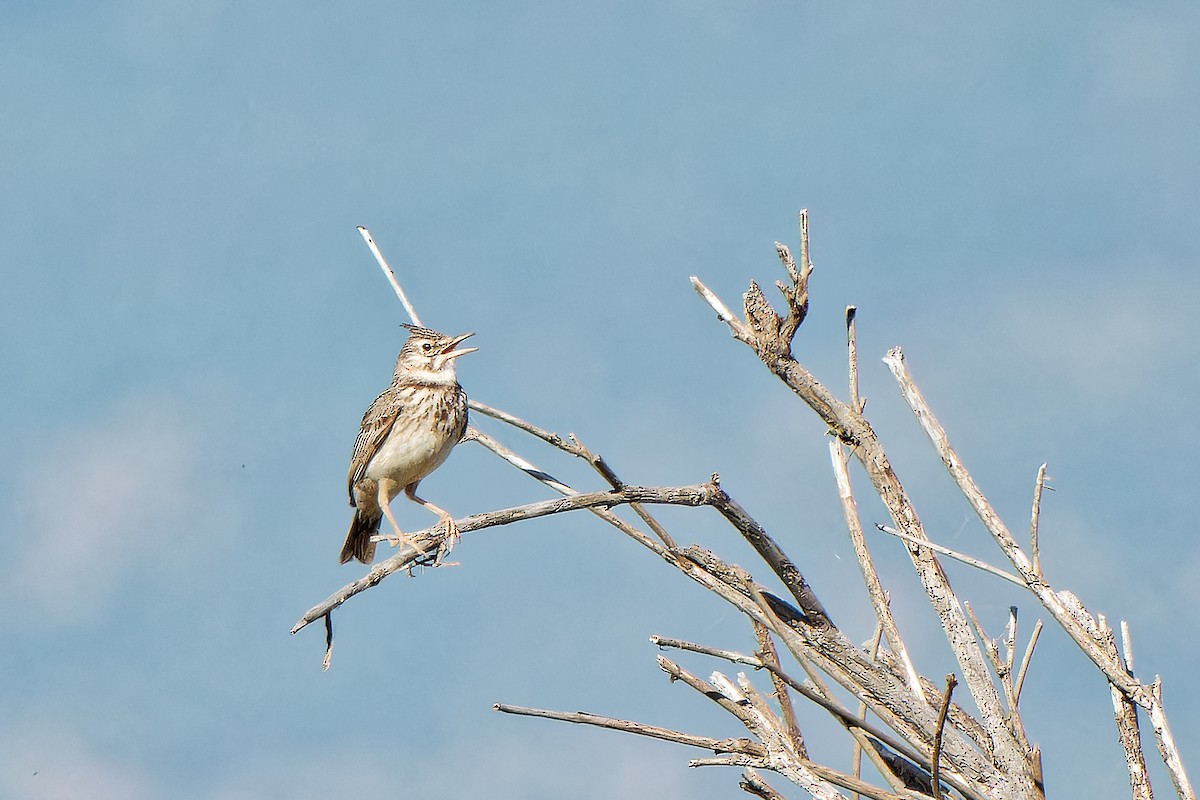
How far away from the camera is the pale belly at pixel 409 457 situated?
10508mm

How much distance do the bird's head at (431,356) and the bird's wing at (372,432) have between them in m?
0.32

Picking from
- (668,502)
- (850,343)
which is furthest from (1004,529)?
(668,502)

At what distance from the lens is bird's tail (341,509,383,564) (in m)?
11.1

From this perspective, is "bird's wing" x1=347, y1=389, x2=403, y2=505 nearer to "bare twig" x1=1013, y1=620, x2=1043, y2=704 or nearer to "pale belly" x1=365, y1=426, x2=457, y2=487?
"pale belly" x1=365, y1=426, x2=457, y2=487

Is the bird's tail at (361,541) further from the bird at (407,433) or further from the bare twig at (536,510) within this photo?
the bare twig at (536,510)

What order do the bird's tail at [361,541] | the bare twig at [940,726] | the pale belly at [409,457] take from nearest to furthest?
the bare twig at [940,726], the pale belly at [409,457], the bird's tail at [361,541]

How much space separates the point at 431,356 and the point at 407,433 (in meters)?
0.84

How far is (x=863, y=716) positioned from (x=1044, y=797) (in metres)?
0.99

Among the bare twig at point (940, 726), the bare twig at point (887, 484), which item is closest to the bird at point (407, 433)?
the bare twig at point (887, 484)

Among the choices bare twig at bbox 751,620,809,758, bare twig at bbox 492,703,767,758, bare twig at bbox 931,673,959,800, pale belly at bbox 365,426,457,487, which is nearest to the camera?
bare twig at bbox 931,673,959,800

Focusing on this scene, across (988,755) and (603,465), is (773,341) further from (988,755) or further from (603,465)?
(988,755)

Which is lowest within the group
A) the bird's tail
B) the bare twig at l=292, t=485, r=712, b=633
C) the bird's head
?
the bare twig at l=292, t=485, r=712, b=633

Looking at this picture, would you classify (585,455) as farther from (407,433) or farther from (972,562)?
(407,433)

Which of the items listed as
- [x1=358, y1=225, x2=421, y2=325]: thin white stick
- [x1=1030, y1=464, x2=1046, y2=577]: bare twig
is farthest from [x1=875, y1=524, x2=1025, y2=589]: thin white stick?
[x1=358, y1=225, x2=421, y2=325]: thin white stick
